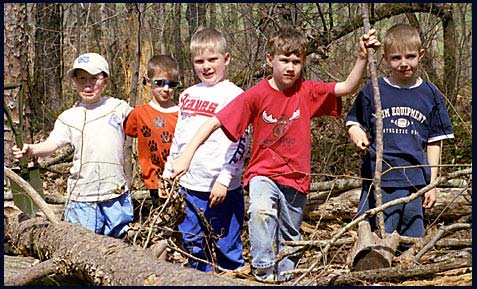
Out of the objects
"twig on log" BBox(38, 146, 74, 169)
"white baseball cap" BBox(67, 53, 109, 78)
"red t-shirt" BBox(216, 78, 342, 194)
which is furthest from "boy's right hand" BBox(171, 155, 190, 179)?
"twig on log" BBox(38, 146, 74, 169)

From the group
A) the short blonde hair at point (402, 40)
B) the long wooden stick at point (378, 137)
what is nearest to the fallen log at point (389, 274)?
the long wooden stick at point (378, 137)

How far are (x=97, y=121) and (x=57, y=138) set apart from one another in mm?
320

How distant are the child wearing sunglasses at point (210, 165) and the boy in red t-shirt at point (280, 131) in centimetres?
35

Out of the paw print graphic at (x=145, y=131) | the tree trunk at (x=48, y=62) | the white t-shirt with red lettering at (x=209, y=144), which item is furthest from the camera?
the tree trunk at (x=48, y=62)

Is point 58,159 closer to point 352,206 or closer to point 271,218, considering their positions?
point 352,206

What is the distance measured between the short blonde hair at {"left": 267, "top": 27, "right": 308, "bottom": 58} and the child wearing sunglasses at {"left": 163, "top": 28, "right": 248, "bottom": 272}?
49cm

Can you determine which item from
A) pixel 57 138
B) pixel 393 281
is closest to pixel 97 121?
pixel 57 138

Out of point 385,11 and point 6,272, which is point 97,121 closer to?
point 6,272

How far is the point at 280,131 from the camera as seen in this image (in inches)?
187

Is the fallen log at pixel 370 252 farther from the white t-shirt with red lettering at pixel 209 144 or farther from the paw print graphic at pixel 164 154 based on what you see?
the paw print graphic at pixel 164 154

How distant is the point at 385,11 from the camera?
340 inches

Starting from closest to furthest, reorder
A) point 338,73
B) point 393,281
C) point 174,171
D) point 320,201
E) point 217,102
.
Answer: point 393,281
point 174,171
point 217,102
point 320,201
point 338,73

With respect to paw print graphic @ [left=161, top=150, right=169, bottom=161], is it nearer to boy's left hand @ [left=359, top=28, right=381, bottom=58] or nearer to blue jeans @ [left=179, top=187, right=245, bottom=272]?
blue jeans @ [left=179, top=187, right=245, bottom=272]

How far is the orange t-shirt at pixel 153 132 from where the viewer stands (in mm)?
5488
